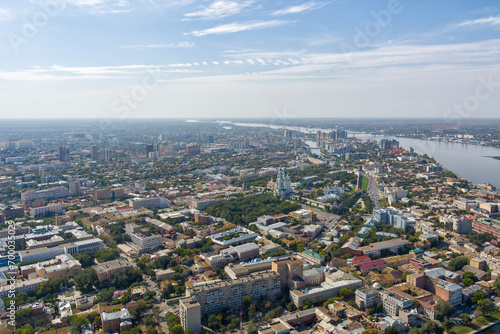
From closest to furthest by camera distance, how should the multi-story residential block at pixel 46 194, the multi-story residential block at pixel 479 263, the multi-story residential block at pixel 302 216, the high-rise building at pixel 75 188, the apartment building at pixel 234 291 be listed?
the apartment building at pixel 234 291 < the multi-story residential block at pixel 479 263 < the multi-story residential block at pixel 302 216 < the multi-story residential block at pixel 46 194 < the high-rise building at pixel 75 188

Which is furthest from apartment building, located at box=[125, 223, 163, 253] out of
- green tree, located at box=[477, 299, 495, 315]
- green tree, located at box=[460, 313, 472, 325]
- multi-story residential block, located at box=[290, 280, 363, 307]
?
green tree, located at box=[477, 299, 495, 315]

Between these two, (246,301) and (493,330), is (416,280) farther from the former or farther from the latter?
(246,301)

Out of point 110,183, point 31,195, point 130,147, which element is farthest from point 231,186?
point 130,147

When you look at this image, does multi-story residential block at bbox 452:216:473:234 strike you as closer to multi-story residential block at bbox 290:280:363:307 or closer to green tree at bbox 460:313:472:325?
green tree at bbox 460:313:472:325

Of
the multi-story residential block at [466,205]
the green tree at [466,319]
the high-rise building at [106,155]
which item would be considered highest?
the high-rise building at [106,155]

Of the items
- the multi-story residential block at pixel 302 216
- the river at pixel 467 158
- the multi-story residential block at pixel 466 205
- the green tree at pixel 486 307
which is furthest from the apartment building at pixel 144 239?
the river at pixel 467 158

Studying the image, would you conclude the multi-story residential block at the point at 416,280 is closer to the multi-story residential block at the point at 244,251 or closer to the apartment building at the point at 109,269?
the multi-story residential block at the point at 244,251
